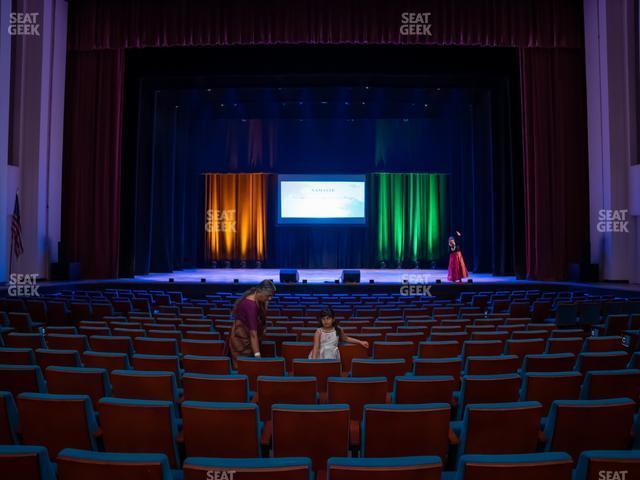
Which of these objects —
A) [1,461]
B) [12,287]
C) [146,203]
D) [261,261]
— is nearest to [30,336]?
[1,461]

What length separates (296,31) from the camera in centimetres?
1456

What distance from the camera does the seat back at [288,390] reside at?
3.25 meters

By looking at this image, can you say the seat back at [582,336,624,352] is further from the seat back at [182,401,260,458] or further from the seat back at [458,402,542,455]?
→ the seat back at [182,401,260,458]

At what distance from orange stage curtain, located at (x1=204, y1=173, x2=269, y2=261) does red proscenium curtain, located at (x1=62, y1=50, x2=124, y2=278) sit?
28.0 feet

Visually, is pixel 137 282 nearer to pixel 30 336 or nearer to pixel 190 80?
pixel 190 80

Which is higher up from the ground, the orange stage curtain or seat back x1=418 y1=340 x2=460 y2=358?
the orange stage curtain

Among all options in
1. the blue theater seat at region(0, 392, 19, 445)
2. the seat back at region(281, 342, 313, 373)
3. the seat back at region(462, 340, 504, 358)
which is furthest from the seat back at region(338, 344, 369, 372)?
the blue theater seat at region(0, 392, 19, 445)

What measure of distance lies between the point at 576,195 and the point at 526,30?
17.9 feet

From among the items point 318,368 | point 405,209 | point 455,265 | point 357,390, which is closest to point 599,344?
point 318,368

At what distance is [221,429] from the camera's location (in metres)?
2.59

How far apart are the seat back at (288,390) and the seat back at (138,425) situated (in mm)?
746

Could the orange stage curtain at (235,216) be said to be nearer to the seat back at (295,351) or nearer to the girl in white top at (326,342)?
the seat back at (295,351)

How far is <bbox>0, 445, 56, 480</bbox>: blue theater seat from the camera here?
6.07ft

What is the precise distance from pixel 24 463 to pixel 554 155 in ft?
55.6
